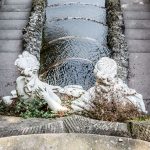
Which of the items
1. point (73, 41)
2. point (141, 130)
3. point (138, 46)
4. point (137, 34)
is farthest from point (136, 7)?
point (141, 130)

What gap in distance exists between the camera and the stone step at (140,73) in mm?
10869

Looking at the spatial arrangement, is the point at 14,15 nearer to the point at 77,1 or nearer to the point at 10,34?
the point at 10,34

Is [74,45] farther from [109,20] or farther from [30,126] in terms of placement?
[30,126]

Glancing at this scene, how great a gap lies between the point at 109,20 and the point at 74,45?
1.77 m

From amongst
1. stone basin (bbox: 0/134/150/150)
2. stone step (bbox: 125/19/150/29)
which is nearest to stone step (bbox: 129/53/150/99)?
stone step (bbox: 125/19/150/29)

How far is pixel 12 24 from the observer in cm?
1327

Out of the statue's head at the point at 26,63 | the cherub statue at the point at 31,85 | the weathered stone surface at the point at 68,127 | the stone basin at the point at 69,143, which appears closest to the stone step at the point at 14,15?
the cherub statue at the point at 31,85

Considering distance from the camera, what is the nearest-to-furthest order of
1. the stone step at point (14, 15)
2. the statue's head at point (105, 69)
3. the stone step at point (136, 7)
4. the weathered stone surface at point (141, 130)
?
the weathered stone surface at point (141, 130) < the statue's head at point (105, 69) < the stone step at point (14, 15) < the stone step at point (136, 7)

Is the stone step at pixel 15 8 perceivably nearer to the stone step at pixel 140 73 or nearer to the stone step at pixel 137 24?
the stone step at pixel 137 24

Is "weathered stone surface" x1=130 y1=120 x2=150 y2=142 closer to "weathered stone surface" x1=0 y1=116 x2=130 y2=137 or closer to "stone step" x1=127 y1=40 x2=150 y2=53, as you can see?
"weathered stone surface" x1=0 y1=116 x2=130 y2=137

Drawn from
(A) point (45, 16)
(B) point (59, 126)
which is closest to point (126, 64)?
(A) point (45, 16)

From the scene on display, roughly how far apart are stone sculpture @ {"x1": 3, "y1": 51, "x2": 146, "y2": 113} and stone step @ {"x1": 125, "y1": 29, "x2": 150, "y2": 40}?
4.29 metres

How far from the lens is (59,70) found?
10945 mm

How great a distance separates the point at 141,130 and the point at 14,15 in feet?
25.8
